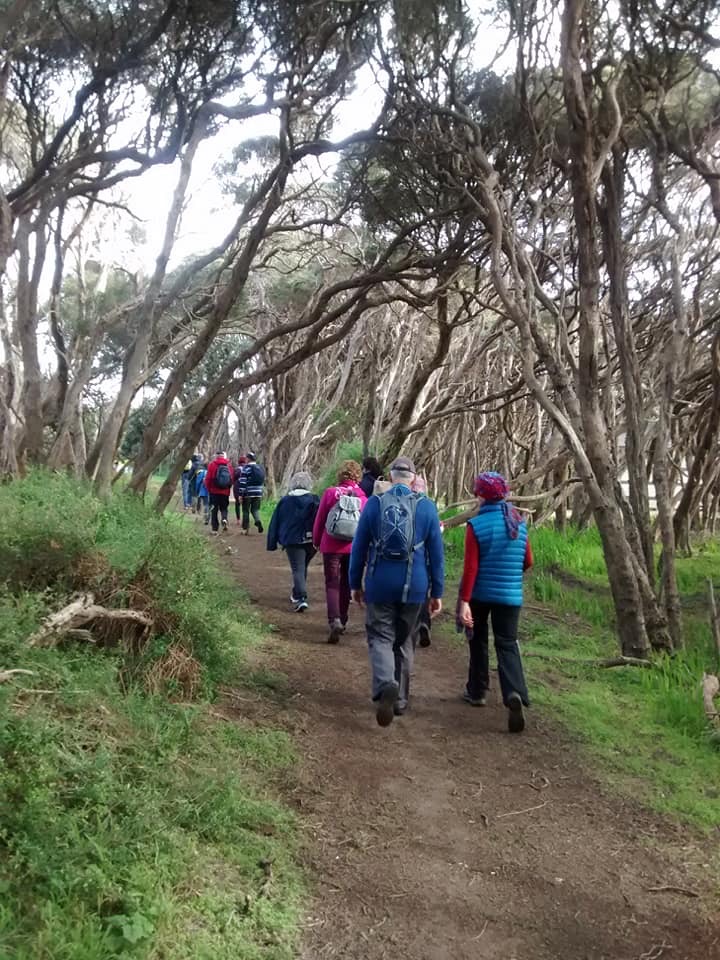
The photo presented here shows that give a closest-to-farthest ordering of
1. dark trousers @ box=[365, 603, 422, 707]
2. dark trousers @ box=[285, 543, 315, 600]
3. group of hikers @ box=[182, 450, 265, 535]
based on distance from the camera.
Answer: dark trousers @ box=[365, 603, 422, 707] < dark trousers @ box=[285, 543, 315, 600] < group of hikers @ box=[182, 450, 265, 535]

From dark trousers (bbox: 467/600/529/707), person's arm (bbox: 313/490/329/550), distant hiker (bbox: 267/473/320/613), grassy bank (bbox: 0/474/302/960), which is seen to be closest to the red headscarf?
dark trousers (bbox: 467/600/529/707)

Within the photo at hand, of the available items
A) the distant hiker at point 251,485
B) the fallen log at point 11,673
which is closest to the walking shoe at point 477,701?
the fallen log at point 11,673

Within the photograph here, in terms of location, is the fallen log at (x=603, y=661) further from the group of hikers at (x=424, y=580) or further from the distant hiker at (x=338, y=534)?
the distant hiker at (x=338, y=534)

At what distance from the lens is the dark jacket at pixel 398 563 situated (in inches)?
185

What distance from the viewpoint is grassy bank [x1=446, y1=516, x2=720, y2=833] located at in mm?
4254

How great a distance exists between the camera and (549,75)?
8.77 m

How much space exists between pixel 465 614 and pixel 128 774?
2.30m

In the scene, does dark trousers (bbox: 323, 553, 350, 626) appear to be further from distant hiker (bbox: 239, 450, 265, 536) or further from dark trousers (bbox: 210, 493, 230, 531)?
dark trousers (bbox: 210, 493, 230, 531)

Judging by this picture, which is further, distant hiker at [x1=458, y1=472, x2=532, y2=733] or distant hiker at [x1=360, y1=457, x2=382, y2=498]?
distant hiker at [x1=360, y1=457, x2=382, y2=498]

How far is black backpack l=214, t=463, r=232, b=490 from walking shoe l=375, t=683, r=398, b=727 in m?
8.72

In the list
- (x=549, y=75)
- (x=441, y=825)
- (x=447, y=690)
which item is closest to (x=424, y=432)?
(x=549, y=75)

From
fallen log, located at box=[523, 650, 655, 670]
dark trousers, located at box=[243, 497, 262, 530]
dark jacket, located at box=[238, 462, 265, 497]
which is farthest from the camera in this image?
dark trousers, located at box=[243, 497, 262, 530]

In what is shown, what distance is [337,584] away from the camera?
6.93 m

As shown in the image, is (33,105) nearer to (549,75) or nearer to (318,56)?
(318,56)
